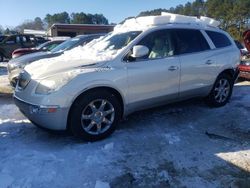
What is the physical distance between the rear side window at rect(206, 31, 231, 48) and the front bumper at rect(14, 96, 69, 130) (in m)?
3.50

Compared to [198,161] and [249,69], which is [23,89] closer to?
[198,161]

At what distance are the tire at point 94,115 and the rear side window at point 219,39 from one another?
2.67 m

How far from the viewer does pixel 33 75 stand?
5039mm

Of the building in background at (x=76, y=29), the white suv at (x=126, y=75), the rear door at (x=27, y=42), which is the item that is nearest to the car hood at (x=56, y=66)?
the white suv at (x=126, y=75)

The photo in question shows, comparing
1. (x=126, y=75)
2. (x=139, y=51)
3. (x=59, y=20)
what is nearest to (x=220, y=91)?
(x=139, y=51)

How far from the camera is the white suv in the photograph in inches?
186

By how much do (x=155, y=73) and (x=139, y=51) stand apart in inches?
20.3

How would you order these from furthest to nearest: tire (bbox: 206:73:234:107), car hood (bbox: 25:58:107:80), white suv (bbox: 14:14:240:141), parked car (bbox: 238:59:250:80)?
parked car (bbox: 238:59:250:80) < tire (bbox: 206:73:234:107) < car hood (bbox: 25:58:107:80) < white suv (bbox: 14:14:240:141)

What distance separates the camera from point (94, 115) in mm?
4973

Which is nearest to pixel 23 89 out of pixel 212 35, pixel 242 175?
pixel 242 175

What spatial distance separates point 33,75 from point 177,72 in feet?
8.01

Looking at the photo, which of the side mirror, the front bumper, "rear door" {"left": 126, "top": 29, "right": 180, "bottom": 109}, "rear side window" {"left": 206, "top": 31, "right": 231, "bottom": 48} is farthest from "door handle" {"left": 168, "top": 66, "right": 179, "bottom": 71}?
the front bumper

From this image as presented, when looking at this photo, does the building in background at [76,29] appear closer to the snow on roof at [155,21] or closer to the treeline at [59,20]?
the treeline at [59,20]

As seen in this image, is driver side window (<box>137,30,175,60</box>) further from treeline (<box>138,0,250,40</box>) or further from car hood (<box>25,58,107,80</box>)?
treeline (<box>138,0,250,40</box>)
